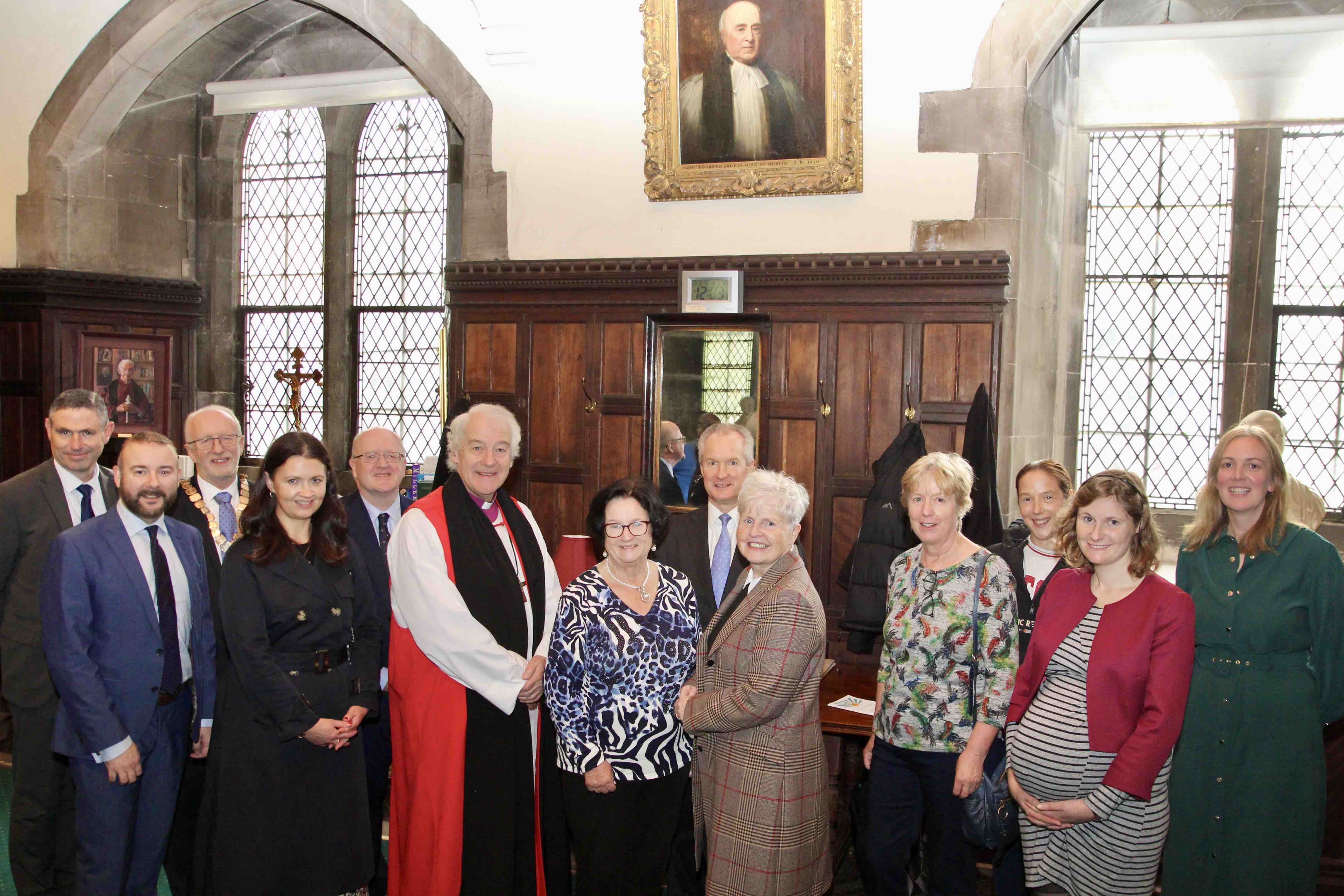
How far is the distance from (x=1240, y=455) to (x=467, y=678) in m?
2.37

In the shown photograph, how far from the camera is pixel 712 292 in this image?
546 cm

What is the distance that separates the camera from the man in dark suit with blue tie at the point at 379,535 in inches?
140

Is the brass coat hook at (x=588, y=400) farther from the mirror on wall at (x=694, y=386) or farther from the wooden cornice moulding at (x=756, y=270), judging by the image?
the wooden cornice moulding at (x=756, y=270)

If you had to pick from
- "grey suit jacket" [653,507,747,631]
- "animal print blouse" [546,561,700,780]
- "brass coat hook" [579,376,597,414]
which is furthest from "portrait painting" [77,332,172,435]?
"animal print blouse" [546,561,700,780]

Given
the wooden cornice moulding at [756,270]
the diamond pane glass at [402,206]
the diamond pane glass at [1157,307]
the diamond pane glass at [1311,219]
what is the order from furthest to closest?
the diamond pane glass at [402,206]
the diamond pane glass at [1157,307]
the diamond pane glass at [1311,219]
the wooden cornice moulding at [756,270]

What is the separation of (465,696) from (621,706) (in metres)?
0.66

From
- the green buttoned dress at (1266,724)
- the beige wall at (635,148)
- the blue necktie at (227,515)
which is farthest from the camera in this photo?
the beige wall at (635,148)

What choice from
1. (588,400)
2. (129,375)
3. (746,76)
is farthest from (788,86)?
(129,375)

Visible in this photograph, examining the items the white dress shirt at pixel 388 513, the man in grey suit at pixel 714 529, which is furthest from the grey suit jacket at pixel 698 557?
the white dress shirt at pixel 388 513

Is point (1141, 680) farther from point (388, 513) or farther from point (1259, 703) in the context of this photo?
point (388, 513)

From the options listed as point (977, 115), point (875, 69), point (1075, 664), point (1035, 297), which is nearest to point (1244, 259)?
point (1035, 297)

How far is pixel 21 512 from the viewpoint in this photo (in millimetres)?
3631

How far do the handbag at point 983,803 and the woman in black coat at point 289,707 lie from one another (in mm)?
1762

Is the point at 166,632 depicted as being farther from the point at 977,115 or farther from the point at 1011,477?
the point at 977,115
